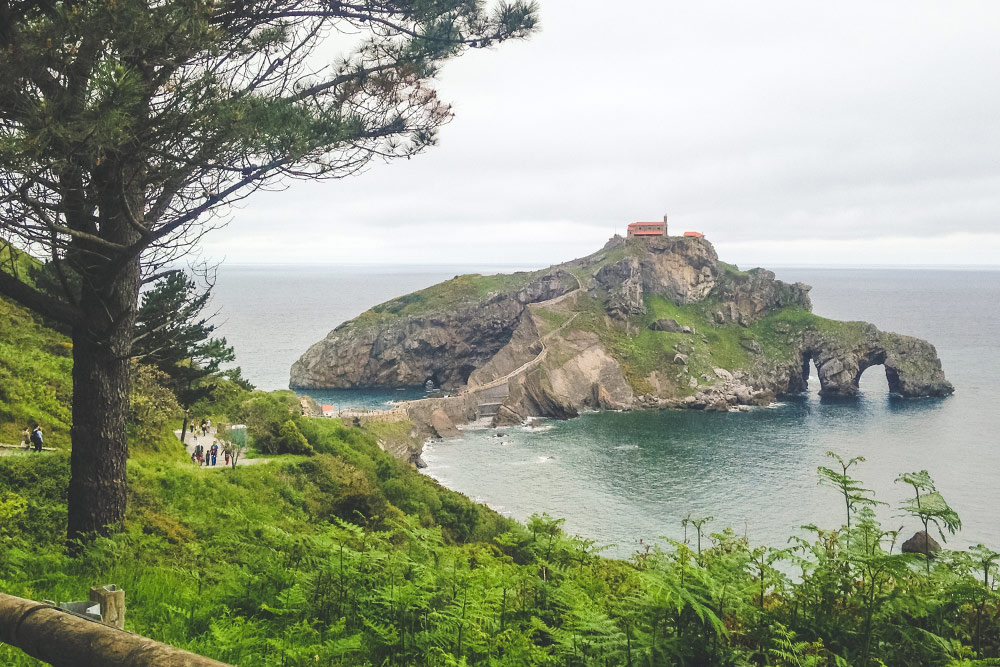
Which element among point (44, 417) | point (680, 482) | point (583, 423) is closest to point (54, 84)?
point (44, 417)

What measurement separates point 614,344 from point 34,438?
99022mm

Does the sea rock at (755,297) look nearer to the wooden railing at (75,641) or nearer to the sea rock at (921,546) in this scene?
the sea rock at (921,546)

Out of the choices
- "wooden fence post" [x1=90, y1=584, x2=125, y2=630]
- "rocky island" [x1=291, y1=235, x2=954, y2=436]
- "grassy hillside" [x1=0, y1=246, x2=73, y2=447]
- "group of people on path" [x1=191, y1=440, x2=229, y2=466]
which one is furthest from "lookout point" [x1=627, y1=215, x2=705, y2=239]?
"wooden fence post" [x1=90, y1=584, x2=125, y2=630]

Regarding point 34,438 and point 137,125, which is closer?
point 137,125

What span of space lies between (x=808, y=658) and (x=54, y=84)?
11081 mm

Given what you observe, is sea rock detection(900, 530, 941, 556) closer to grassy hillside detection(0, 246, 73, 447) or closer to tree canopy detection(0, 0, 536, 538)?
tree canopy detection(0, 0, 536, 538)

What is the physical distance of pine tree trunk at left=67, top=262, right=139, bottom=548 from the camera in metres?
10.2

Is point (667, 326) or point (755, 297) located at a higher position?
point (755, 297)

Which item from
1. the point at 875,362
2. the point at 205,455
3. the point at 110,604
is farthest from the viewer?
the point at 875,362

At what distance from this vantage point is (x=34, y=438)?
58.9ft

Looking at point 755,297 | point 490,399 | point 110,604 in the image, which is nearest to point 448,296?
point 490,399

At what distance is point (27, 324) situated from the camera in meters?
30.3

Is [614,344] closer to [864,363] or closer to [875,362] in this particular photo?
[864,363]

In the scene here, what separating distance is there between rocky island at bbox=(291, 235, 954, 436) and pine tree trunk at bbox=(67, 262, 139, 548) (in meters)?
73.8
